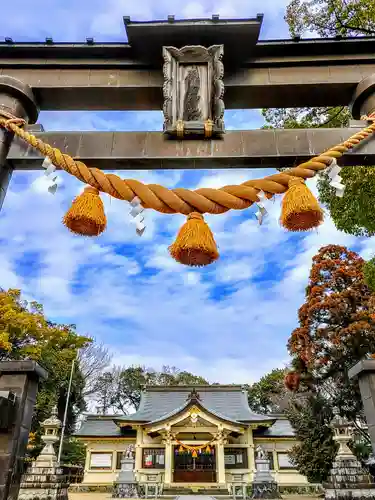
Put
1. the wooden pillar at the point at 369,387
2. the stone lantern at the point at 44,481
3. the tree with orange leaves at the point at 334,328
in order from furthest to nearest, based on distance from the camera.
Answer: the tree with orange leaves at the point at 334,328 < the stone lantern at the point at 44,481 < the wooden pillar at the point at 369,387

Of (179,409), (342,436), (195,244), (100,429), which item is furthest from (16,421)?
(100,429)

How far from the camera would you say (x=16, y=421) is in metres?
3.21

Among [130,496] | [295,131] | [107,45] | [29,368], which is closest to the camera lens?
[29,368]

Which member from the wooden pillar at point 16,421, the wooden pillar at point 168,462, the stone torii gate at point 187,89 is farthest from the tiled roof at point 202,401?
the stone torii gate at point 187,89

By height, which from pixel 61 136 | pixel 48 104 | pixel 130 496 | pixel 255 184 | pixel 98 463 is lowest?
pixel 130 496

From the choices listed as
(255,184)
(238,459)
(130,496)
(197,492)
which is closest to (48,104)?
(255,184)

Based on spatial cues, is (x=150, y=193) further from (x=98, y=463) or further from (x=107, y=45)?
(x=98, y=463)

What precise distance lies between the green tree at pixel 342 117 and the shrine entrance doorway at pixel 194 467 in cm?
1679

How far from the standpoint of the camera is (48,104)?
4.24 meters

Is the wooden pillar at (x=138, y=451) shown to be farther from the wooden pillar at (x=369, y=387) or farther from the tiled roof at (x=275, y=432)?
the wooden pillar at (x=369, y=387)

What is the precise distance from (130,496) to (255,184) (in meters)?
18.6

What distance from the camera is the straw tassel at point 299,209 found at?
295cm

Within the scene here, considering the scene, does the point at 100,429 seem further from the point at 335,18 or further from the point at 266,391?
the point at 335,18

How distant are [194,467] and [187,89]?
21.0 metres
